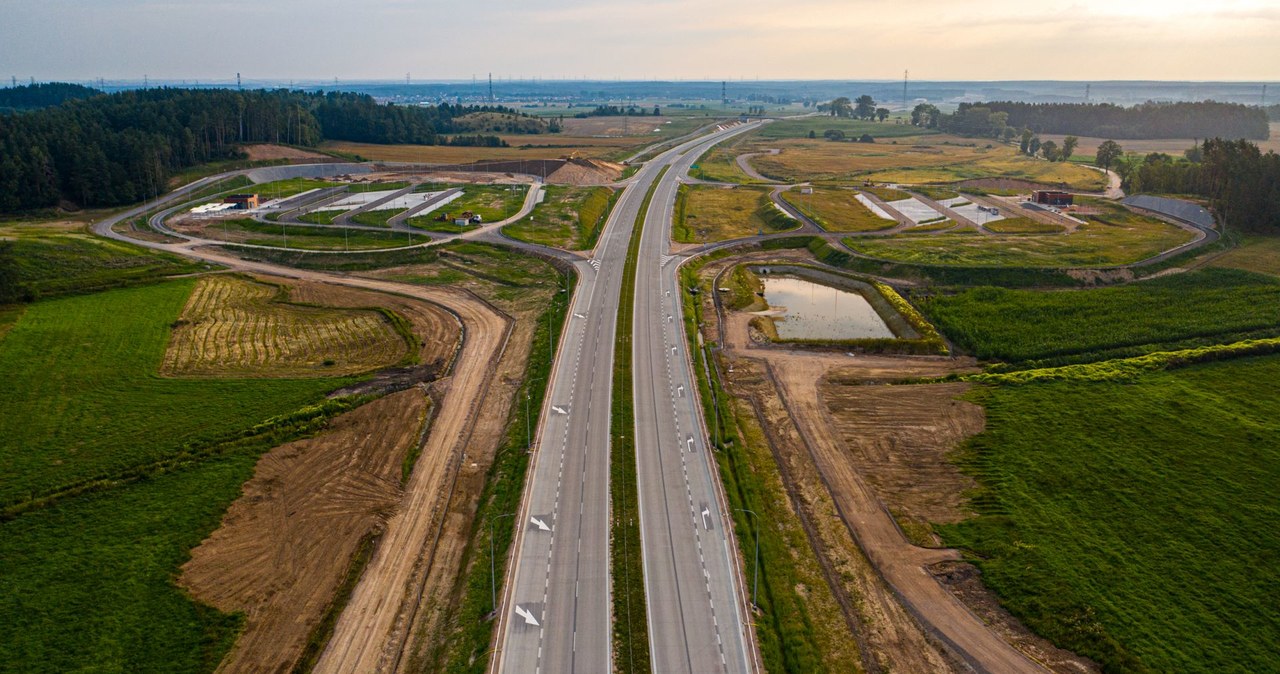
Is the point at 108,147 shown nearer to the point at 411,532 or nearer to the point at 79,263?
the point at 79,263

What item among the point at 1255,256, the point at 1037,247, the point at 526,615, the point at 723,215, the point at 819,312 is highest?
the point at 723,215

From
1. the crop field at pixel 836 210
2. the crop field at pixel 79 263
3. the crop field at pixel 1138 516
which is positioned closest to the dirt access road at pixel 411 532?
the crop field at pixel 1138 516

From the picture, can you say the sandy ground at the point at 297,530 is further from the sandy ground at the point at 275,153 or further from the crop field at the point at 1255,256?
the sandy ground at the point at 275,153

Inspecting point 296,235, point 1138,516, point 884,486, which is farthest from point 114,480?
point 296,235

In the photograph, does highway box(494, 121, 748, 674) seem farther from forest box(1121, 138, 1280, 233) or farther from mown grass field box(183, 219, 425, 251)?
forest box(1121, 138, 1280, 233)

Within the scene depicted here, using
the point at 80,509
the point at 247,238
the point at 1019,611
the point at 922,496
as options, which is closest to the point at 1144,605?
the point at 1019,611
